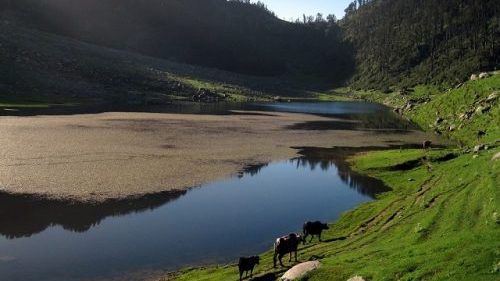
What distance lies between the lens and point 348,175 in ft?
241

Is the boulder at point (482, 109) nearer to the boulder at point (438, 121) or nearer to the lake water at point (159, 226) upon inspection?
the boulder at point (438, 121)

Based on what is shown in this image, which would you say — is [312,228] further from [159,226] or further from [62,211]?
[62,211]

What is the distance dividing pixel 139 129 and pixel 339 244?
282 ft

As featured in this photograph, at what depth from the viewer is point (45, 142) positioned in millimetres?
89312

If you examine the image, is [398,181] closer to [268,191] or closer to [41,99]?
[268,191]

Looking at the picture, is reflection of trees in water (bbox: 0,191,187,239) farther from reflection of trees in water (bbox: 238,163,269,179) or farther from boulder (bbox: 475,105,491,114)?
boulder (bbox: 475,105,491,114)

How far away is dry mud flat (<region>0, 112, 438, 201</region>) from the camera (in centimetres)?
6194

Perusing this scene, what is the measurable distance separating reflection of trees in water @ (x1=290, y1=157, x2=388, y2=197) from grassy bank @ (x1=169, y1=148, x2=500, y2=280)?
397cm

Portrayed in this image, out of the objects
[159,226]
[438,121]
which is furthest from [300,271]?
[438,121]

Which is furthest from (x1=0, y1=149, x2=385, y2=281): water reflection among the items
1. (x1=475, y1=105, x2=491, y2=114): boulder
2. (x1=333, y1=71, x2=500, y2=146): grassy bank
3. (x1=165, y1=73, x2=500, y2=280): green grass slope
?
(x1=475, y1=105, x2=491, y2=114): boulder

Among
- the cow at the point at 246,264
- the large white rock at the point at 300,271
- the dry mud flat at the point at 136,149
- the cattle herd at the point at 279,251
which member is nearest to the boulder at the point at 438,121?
the dry mud flat at the point at 136,149

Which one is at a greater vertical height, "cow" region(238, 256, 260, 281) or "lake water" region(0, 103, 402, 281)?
"cow" region(238, 256, 260, 281)

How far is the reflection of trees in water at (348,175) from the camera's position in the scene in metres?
64.6

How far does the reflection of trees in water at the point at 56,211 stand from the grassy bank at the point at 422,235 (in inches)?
674
